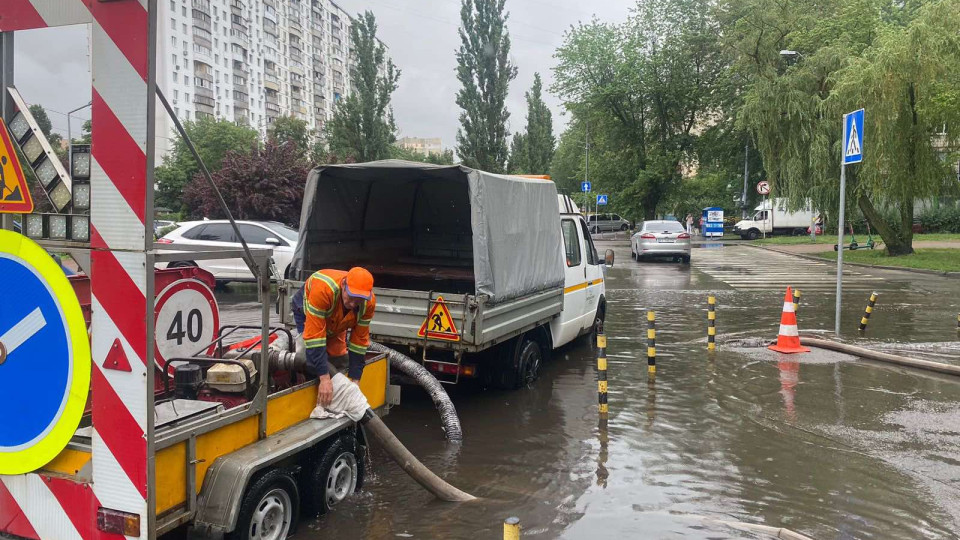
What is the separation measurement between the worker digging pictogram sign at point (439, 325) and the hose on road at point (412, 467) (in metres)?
1.76

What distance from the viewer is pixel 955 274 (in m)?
20.1

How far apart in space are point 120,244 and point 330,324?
1.94 m

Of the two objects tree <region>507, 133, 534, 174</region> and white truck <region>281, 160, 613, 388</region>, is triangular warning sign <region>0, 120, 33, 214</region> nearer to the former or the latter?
white truck <region>281, 160, 613, 388</region>

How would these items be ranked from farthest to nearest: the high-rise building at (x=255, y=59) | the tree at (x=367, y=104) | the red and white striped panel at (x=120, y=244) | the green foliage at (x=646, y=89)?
1. the high-rise building at (x=255, y=59)
2. the green foliage at (x=646, y=89)
3. the tree at (x=367, y=104)
4. the red and white striped panel at (x=120, y=244)

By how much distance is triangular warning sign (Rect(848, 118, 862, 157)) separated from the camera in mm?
10391

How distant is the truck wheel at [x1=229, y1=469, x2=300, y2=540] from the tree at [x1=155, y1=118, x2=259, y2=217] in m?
22.2

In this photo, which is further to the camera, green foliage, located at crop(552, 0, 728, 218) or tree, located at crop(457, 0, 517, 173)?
green foliage, located at crop(552, 0, 728, 218)

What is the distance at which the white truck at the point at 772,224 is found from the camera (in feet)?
141

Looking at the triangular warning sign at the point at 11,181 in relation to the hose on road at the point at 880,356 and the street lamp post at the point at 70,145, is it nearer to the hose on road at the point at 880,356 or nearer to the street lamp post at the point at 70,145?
the street lamp post at the point at 70,145

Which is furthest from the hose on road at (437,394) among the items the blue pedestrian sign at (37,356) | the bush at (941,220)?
the bush at (941,220)

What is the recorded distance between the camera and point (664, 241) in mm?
25203

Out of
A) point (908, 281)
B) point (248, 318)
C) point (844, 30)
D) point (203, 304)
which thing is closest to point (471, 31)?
point (844, 30)

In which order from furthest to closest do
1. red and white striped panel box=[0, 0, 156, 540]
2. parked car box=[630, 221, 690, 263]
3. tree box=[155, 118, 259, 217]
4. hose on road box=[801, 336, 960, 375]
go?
tree box=[155, 118, 259, 217]
parked car box=[630, 221, 690, 263]
hose on road box=[801, 336, 960, 375]
red and white striped panel box=[0, 0, 156, 540]

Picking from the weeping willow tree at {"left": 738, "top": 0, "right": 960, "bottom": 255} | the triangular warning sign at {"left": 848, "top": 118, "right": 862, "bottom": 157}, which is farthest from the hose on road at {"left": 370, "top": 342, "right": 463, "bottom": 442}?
the weeping willow tree at {"left": 738, "top": 0, "right": 960, "bottom": 255}
